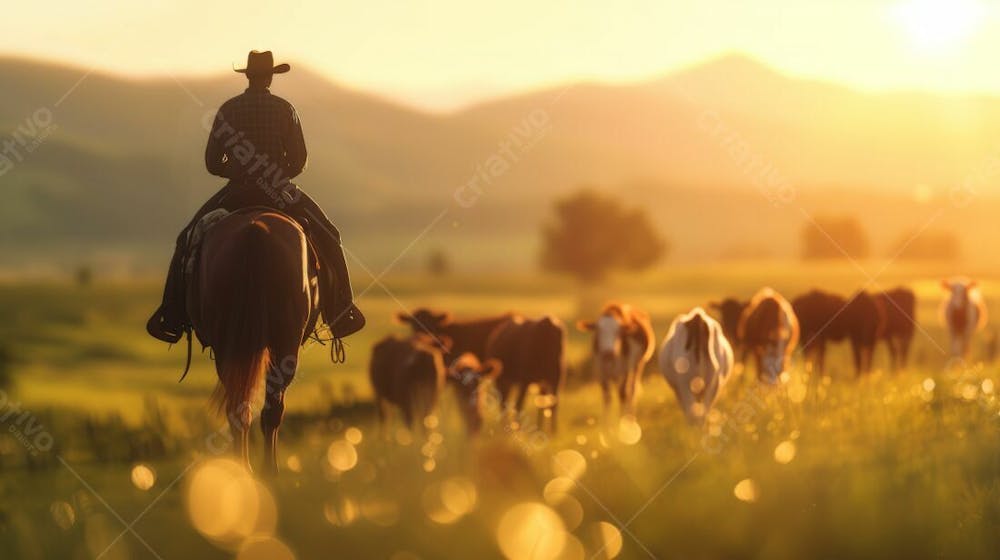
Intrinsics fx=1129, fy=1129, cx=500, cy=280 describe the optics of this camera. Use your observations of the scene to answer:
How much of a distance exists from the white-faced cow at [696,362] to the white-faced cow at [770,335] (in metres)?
1.36

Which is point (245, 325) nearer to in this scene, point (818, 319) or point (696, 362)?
point (696, 362)

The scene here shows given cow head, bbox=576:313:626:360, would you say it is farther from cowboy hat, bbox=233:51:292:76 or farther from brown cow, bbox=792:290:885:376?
cowboy hat, bbox=233:51:292:76

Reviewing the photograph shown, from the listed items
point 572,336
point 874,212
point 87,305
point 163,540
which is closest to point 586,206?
point 572,336

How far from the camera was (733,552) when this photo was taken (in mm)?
5922

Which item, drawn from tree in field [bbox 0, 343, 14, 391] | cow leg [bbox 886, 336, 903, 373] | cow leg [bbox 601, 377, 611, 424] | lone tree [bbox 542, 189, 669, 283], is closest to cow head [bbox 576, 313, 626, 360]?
cow leg [bbox 601, 377, 611, 424]

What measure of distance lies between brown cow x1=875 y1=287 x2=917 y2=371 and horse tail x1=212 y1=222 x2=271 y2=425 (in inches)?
531

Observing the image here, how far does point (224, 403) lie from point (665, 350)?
6207mm

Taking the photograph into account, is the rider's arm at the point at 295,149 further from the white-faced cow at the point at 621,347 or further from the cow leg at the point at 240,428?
the white-faced cow at the point at 621,347

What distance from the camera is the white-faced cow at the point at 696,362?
525 inches

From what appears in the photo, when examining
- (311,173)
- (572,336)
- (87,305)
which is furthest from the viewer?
(311,173)

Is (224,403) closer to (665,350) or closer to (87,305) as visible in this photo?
(665,350)

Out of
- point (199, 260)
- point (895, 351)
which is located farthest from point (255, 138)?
point (895, 351)

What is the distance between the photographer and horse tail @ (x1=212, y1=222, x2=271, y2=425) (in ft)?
30.6

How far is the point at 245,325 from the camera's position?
31.2 feet
